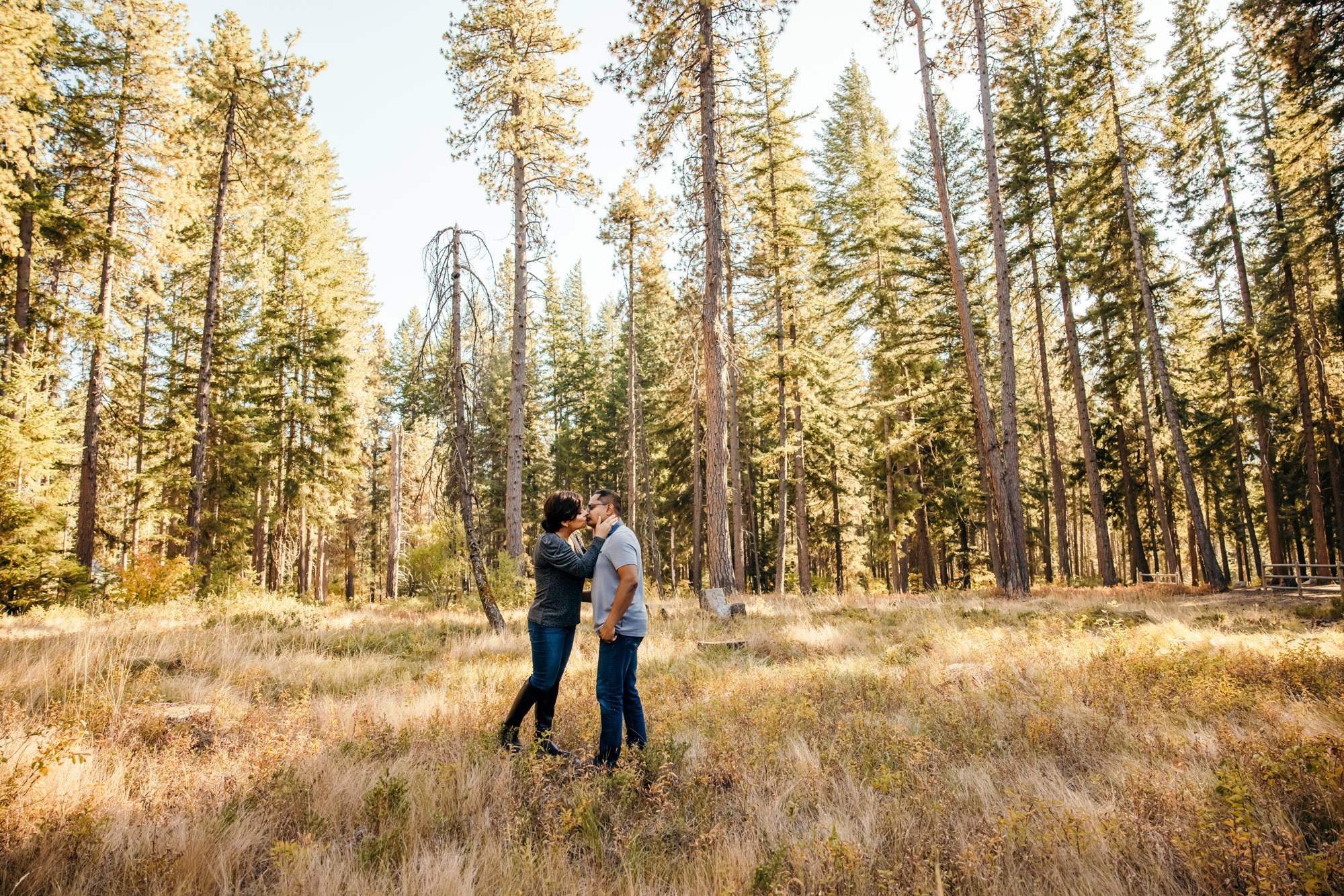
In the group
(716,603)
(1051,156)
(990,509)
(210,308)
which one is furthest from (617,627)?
(1051,156)

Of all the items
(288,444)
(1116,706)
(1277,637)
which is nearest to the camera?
(1116,706)

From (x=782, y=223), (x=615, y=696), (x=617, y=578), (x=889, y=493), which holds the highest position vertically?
(x=782, y=223)

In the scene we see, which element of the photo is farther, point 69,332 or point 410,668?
point 69,332

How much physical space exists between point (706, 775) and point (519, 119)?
14155 mm

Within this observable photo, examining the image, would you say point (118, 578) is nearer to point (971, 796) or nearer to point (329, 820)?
point (329, 820)

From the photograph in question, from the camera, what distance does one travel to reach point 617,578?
4.59 meters

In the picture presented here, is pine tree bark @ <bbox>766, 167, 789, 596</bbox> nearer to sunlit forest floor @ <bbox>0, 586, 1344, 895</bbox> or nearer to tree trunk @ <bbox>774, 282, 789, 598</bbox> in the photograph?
tree trunk @ <bbox>774, 282, 789, 598</bbox>

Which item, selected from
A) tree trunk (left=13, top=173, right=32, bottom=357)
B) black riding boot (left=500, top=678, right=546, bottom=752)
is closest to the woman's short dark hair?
black riding boot (left=500, top=678, right=546, bottom=752)

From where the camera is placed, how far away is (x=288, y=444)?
70.6 feet

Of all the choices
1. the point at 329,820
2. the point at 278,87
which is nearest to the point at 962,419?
the point at 329,820

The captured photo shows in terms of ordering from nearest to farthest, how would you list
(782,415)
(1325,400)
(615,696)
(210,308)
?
(615,696) < (210,308) < (1325,400) < (782,415)

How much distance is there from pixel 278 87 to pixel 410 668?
14.8m

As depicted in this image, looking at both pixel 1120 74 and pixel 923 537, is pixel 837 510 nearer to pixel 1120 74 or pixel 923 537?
pixel 923 537

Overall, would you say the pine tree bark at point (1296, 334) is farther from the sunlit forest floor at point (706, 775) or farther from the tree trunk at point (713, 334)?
the tree trunk at point (713, 334)
